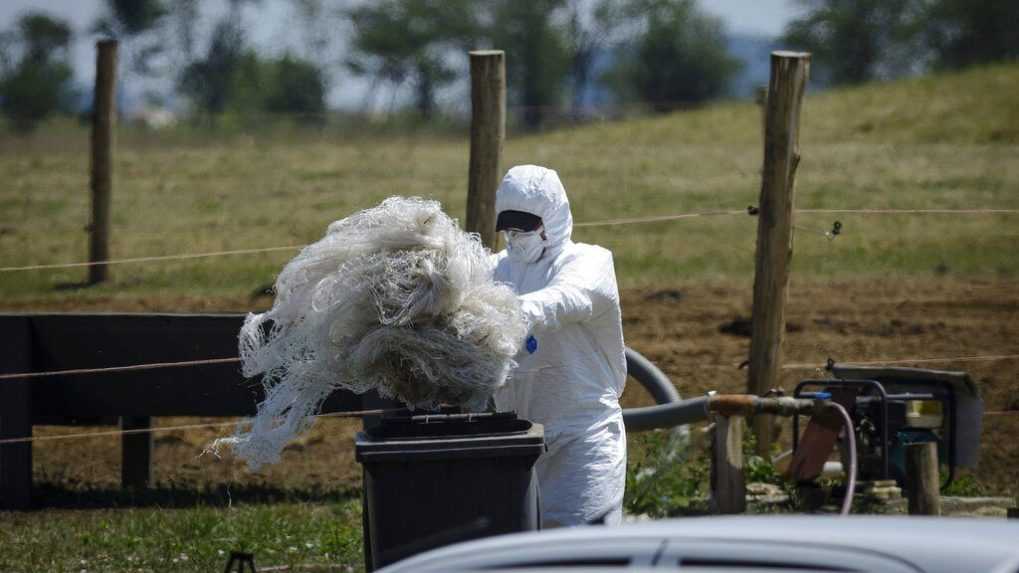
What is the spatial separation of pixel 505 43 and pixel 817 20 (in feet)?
41.5

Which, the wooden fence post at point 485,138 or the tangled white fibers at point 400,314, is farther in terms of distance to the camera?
the wooden fence post at point 485,138

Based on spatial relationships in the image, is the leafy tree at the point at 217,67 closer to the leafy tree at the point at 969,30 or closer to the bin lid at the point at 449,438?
the leafy tree at the point at 969,30

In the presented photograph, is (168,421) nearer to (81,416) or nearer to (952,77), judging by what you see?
(81,416)

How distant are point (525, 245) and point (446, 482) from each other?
932 millimetres

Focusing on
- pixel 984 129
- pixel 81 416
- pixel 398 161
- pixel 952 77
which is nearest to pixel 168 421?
pixel 81 416

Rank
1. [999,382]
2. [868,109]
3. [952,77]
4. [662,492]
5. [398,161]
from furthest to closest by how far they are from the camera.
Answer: [952,77]
[868,109]
[398,161]
[999,382]
[662,492]

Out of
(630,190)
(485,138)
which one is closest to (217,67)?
(630,190)

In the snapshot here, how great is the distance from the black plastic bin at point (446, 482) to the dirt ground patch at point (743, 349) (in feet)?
12.4

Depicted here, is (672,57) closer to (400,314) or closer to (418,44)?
(418,44)

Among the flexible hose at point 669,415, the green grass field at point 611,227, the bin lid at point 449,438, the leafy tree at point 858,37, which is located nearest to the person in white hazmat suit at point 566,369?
the bin lid at point 449,438

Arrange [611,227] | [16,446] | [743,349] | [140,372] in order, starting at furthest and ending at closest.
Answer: [611,227], [743,349], [140,372], [16,446]

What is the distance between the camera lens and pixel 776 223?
8164 millimetres

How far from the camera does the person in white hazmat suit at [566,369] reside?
200 inches

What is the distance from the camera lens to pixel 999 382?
10.3 meters
